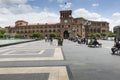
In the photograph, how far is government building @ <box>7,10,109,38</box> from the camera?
453ft

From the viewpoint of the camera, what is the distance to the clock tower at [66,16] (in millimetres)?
136875

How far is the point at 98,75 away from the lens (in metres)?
8.28

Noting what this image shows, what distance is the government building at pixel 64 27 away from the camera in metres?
138

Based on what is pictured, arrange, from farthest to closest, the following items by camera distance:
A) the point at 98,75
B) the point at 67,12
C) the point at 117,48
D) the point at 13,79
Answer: the point at 67,12
the point at 117,48
the point at 98,75
the point at 13,79

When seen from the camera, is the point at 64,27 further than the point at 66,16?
Yes

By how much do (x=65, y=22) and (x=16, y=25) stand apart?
39488 mm

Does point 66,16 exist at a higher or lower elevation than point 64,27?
higher

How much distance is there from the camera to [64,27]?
13950 cm

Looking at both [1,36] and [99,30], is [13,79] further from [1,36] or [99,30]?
[99,30]

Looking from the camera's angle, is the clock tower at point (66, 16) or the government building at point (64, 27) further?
the government building at point (64, 27)

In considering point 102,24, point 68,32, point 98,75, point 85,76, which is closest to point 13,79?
point 85,76

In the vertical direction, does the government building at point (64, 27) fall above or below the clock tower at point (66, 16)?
below

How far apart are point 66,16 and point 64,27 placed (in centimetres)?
704

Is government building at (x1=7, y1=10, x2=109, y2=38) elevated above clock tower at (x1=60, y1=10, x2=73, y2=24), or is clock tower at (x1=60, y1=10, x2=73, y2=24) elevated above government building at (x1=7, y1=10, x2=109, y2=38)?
clock tower at (x1=60, y1=10, x2=73, y2=24)
